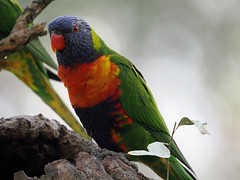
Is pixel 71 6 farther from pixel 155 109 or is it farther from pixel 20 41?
pixel 155 109

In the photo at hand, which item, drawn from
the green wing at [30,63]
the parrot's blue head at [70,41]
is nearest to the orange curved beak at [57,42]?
the parrot's blue head at [70,41]

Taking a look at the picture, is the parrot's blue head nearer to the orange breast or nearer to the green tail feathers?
the orange breast

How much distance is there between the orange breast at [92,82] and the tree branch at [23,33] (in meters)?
0.31

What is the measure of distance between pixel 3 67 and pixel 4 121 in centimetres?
149

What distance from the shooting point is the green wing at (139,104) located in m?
2.00

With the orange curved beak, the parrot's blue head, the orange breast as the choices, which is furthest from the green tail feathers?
the orange curved beak

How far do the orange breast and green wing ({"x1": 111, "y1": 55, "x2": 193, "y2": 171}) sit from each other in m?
0.06

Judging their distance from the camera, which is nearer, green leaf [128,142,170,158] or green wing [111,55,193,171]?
green leaf [128,142,170,158]

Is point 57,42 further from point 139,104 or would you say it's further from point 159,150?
point 159,150

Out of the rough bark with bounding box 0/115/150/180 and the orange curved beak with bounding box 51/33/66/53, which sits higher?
the orange curved beak with bounding box 51/33/66/53

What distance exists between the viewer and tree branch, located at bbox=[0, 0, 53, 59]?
6.63 feet

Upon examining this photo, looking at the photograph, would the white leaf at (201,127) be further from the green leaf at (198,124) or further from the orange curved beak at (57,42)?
the orange curved beak at (57,42)

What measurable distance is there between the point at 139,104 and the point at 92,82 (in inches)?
13.7

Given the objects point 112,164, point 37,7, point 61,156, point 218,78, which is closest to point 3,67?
point 37,7
